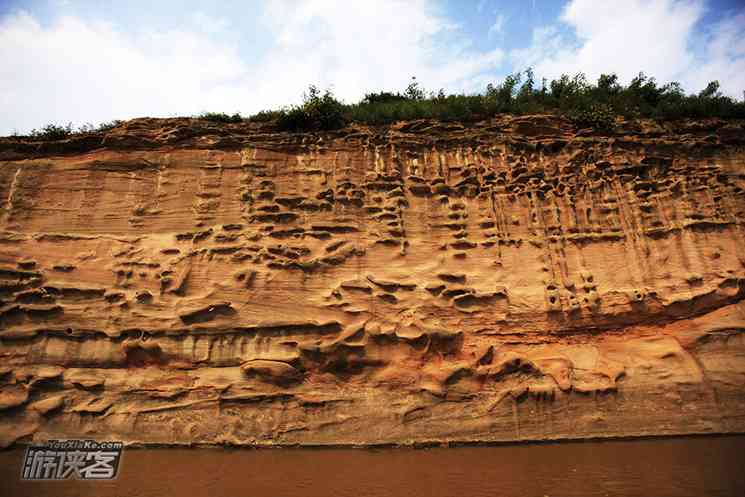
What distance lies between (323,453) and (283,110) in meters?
7.46

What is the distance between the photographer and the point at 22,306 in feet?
27.7

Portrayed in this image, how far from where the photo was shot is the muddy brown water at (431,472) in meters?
5.29

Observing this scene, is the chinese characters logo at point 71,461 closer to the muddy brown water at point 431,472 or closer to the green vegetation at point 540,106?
the muddy brown water at point 431,472

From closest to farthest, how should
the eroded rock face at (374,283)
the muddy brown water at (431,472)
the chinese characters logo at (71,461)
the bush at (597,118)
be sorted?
the muddy brown water at (431,472)
the chinese characters logo at (71,461)
the eroded rock face at (374,283)
the bush at (597,118)

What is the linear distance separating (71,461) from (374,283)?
208 inches

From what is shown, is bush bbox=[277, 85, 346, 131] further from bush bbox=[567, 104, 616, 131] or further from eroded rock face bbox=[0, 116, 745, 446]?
bush bbox=[567, 104, 616, 131]

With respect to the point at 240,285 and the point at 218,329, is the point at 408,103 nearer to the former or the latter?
the point at 240,285

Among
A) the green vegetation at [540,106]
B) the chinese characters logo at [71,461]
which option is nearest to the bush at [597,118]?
the green vegetation at [540,106]

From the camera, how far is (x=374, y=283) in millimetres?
8562

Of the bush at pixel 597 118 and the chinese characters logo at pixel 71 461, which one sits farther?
the bush at pixel 597 118

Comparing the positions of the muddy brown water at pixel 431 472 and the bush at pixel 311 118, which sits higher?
the bush at pixel 311 118

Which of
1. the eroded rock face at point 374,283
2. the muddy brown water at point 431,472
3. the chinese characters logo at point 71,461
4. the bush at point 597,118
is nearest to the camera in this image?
the muddy brown water at point 431,472

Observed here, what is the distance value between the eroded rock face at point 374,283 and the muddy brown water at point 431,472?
1.45 feet

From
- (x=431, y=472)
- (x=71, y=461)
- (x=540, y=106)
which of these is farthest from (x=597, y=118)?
(x=71, y=461)
